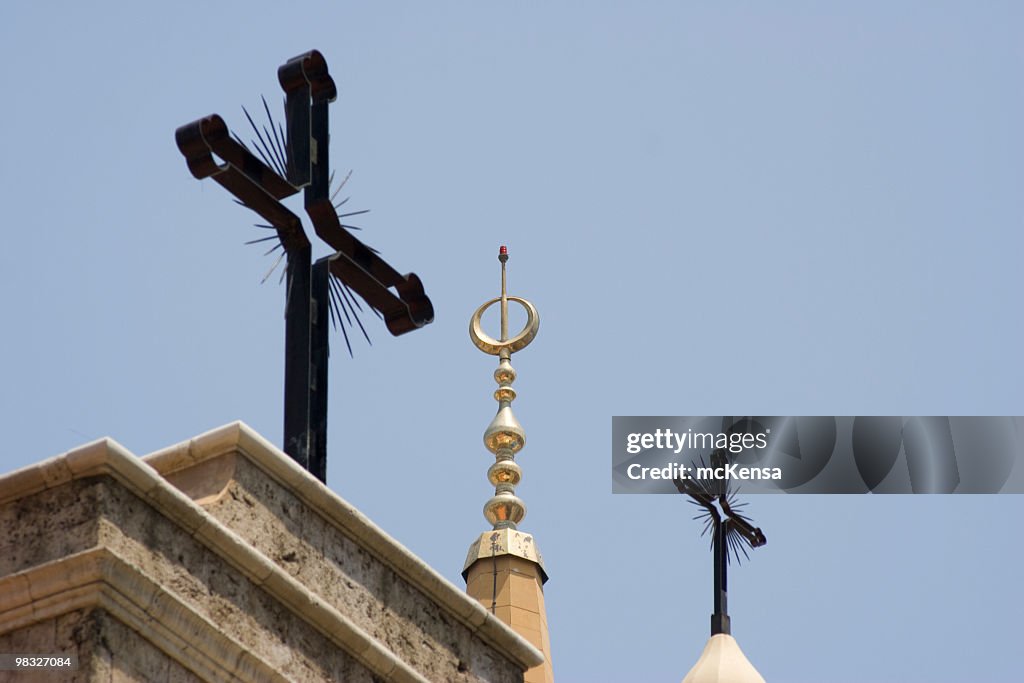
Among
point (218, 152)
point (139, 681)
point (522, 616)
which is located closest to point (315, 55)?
point (218, 152)

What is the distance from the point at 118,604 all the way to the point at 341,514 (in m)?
1.75

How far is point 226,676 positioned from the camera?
12742 mm

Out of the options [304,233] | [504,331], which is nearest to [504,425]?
[504,331]

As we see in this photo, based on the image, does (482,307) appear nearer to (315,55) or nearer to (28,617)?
(315,55)

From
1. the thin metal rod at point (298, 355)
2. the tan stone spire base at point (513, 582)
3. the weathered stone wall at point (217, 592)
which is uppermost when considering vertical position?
the tan stone spire base at point (513, 582)

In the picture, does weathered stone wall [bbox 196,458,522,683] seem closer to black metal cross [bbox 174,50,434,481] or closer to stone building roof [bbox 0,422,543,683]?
stone building roof [bbox 0,422,543,683]

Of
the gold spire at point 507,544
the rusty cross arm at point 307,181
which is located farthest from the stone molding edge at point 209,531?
the gold spire at point 507,544

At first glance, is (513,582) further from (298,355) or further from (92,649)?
(92,649)

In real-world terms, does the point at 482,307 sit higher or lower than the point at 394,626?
higher

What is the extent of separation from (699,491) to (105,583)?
16650mm

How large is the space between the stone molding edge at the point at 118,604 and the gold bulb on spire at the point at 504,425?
15.9 m

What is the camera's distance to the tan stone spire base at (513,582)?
2752cm

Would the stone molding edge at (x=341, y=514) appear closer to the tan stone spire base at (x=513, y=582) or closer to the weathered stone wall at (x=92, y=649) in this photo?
the weathered stone wall at (x=92, y=649)

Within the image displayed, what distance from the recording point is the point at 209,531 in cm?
1278
